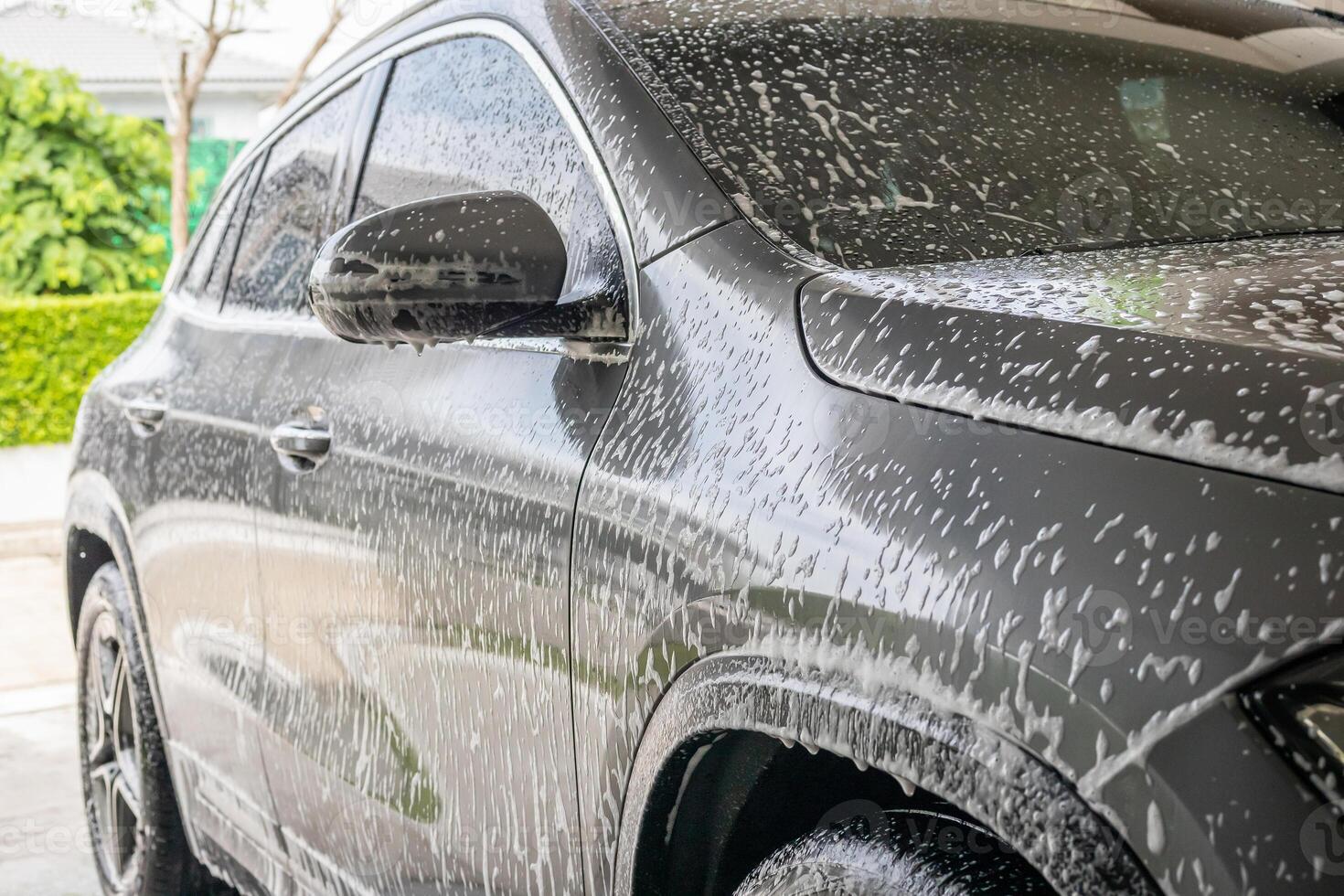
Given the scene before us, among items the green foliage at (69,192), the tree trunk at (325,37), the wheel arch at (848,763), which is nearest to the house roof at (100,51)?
the tree trunk at (325,37)

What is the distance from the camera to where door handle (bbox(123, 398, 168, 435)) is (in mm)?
2877

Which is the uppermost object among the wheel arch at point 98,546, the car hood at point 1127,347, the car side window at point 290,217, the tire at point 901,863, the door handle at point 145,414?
the car hood at point 1127,347

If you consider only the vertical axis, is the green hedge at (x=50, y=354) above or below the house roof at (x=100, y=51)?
below

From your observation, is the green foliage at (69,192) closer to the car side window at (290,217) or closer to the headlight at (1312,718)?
the car side window at (290,217)

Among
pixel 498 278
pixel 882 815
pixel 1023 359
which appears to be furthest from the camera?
pixel 498 278

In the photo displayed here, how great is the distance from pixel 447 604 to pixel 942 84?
2.77ft

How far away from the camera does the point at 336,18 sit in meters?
13.2

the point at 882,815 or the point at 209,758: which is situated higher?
the point at 882,815

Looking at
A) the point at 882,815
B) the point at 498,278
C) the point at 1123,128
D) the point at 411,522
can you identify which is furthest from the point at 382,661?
the point at 1123,128

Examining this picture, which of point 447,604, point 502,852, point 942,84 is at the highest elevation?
point 942,84

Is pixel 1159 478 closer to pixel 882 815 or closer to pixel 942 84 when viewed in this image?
pixel 882 815

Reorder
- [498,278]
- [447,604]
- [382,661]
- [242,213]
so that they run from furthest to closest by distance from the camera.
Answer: [242,213]
[382,661]
[447,604]
[498,278]

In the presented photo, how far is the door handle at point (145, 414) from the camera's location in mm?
2877

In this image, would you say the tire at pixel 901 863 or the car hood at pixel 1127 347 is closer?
the car hood at pixel 1127 347
